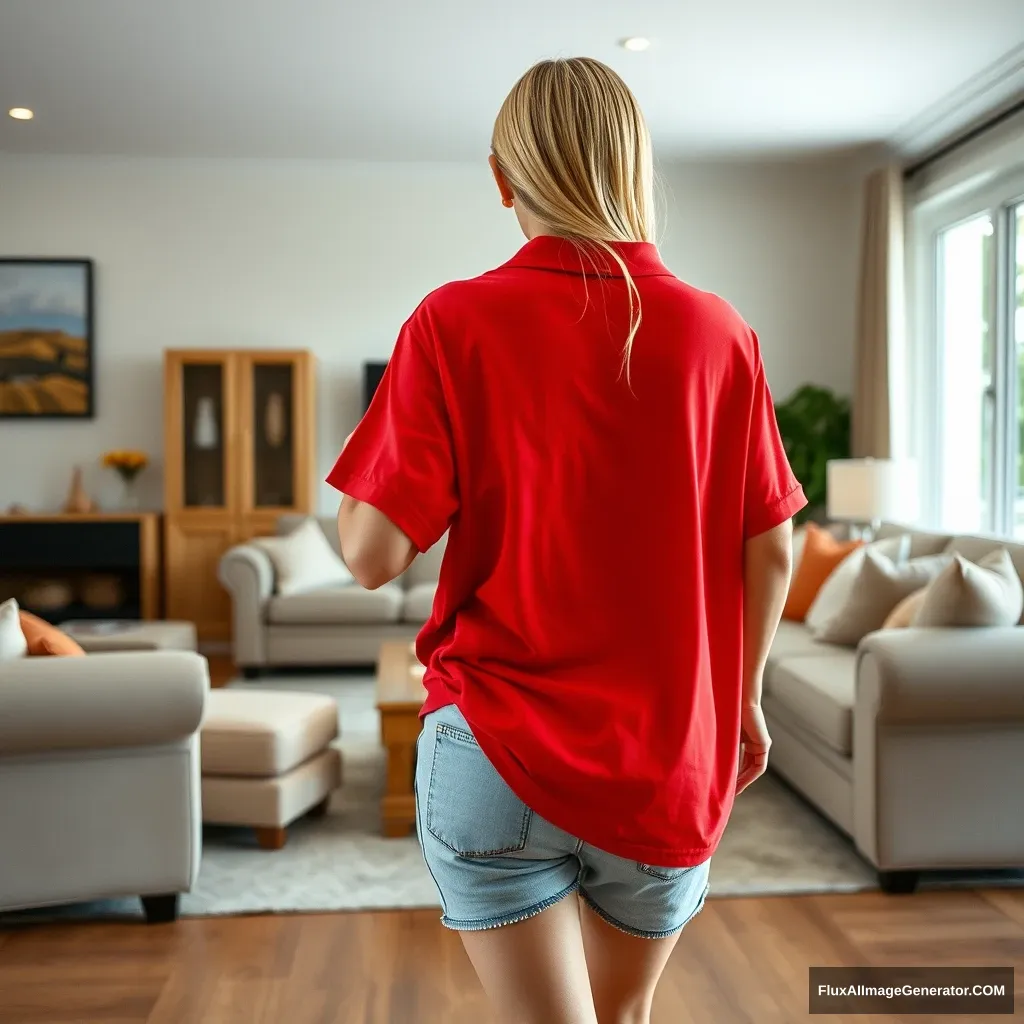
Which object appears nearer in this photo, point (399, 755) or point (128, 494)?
point (399, 755)

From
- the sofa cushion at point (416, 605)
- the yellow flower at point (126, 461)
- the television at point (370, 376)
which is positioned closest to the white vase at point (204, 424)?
the yellow flower at point (126, 461)

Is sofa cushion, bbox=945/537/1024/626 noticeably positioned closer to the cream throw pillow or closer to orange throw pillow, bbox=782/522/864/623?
the cream throw pillow

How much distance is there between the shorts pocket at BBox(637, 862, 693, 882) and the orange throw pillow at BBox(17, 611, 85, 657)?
81.6 inches

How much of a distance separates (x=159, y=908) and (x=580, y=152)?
2315 mm

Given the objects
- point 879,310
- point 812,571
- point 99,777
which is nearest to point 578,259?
point 99,777

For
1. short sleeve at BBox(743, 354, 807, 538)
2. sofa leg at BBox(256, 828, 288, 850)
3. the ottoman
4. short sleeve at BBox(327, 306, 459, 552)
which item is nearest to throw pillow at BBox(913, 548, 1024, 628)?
sofa leg at BBox(256, 828, 288, 850)

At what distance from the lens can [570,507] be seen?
0.91 meters

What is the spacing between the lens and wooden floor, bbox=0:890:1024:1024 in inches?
87.8

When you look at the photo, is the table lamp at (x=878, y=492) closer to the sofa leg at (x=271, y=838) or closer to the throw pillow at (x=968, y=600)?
the throw pillow at (x=968, y=600)

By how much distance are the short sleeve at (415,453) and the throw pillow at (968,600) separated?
2.36 metres

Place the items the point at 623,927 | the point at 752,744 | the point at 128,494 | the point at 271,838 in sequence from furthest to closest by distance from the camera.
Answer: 1. the point at 128,494
2. the point at 271,838
3. the point at 752,744
4. the point at 623,927

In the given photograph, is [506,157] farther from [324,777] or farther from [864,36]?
[864,36]

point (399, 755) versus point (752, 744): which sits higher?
point (752, 744)

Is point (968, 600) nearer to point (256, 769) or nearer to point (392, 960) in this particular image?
point (392, 960)
